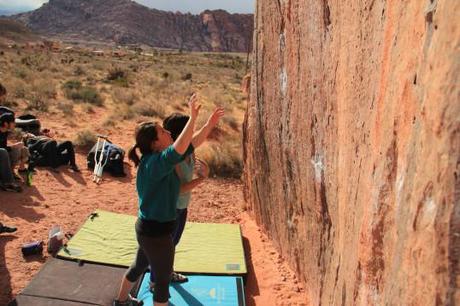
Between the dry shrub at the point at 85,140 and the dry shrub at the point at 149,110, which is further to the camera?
the dry shrub at the point at 149,110

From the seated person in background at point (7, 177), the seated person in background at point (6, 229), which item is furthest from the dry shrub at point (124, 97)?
the seated person in background at point (6, 229)

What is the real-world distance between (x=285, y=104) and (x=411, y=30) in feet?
9.47

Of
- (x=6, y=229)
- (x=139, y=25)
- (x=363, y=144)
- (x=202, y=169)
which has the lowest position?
(x=6, y=229)

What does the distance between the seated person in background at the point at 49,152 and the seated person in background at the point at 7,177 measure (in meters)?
1.30

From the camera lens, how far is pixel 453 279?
203 centimetres

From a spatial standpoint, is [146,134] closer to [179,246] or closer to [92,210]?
[179,246]

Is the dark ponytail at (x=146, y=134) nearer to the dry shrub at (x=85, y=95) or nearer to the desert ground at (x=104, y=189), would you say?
the desert ground at (x=104, y=189)

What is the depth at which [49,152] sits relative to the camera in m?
9.17

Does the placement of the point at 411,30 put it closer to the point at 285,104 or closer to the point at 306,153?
the point at 306,153

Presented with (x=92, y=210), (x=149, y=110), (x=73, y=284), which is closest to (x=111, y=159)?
(x=92, y=210)

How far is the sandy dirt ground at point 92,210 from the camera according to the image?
533cm

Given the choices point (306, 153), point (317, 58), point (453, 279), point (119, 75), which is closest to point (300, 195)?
point (306, 153)

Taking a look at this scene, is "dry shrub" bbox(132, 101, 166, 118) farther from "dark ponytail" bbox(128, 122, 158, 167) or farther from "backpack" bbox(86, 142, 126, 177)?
"dark ponytail" bbox(128, 122, 158, 167)

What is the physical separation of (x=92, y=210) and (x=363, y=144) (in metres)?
5.14
